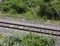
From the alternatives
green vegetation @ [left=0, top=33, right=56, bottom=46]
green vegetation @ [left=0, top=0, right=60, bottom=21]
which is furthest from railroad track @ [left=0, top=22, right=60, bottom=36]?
green vegetation @ [left=0, top=33, right=56, bottom=46]

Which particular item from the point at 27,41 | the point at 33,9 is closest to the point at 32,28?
the point at 27,41

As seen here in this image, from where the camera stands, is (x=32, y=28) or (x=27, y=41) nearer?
(x=27, y=41)

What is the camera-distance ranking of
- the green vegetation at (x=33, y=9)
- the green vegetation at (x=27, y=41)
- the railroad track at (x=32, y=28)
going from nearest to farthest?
the green vegetation at (x=27, y=41), the railroad track at (x=32, y=28), the green vegetation at (x=33, y=9)

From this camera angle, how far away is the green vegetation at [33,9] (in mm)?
17741

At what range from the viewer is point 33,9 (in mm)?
18656

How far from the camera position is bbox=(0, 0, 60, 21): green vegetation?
58.2 ft

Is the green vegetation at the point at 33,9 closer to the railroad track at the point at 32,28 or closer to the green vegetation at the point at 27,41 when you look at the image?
the railroad track at the point at 32,28

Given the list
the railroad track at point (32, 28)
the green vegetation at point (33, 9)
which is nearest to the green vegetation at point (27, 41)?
the railroad track at point (32, 28)

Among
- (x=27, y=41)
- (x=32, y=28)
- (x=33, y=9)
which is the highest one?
(x=27, y=41)

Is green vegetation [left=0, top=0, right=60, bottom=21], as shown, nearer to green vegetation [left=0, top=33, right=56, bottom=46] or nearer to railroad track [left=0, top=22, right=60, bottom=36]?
railroad track [left=0, top=22, right=60, bottom=36]

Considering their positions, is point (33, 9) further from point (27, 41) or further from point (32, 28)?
point (27, 41)

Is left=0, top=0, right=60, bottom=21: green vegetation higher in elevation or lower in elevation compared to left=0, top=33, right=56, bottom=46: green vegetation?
lower

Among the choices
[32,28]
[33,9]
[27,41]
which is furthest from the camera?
[33,9]

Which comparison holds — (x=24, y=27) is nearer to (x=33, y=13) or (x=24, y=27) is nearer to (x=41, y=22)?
(x=41, y=22)
